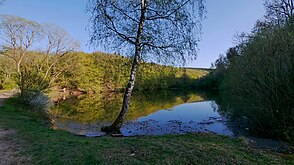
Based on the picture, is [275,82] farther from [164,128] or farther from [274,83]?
[164,128]

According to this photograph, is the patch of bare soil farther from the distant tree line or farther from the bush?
the bush

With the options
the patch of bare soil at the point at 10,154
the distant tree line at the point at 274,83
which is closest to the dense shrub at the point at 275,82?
the distant tree line at the point at 274,83

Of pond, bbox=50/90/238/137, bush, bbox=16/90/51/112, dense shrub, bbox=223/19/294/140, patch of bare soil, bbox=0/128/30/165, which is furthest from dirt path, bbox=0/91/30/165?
bush, bbox=16/90/51/112

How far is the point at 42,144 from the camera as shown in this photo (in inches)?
202

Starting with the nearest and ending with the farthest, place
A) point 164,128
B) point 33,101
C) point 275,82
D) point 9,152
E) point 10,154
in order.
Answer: point 10,154
point 9,152
point 275,82
point 164,128
point 33,101

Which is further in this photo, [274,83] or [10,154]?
[274,83]

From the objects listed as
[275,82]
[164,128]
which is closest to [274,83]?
[275,82]

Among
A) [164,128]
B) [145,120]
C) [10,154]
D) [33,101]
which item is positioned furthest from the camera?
[33,101]

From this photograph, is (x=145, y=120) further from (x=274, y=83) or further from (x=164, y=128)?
(x=274, y=83)

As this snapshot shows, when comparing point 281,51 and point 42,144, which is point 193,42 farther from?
point 42,144

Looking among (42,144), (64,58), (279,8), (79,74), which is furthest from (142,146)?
(79,74)

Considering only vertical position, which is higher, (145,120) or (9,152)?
(9,152)

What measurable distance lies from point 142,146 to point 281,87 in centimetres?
536

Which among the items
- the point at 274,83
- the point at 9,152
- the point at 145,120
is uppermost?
the point at 274,83
